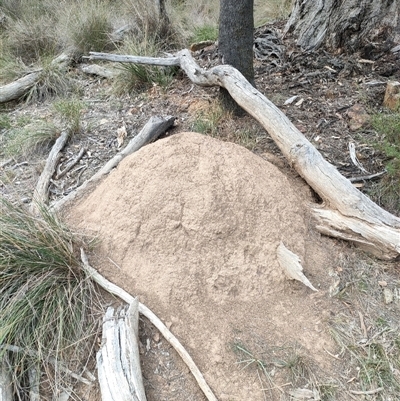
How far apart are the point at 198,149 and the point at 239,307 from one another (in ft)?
3.20

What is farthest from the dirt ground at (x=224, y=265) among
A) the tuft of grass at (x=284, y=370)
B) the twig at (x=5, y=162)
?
the twig at (x=5, y=162)

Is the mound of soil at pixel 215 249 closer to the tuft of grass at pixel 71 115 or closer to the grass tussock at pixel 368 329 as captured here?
the grass tussock at pixel 368 329

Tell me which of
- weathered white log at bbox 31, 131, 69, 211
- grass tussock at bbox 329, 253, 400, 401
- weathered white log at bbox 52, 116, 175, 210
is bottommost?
grass tussock at bbox 329, 253, 400, 401

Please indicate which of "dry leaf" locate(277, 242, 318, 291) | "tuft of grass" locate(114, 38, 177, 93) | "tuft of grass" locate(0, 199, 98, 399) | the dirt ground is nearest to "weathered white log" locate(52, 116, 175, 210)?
the dirt ground

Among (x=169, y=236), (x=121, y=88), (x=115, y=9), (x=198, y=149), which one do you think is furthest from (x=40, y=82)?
(x=169, y=236)

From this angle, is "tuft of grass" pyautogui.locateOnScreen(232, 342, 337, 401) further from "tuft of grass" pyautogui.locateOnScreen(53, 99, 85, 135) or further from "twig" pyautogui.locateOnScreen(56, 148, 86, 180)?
"tuft of grass" pyautogui.locateOnScreen(53, 99, 85, 135)

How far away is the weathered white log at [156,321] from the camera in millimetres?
1861

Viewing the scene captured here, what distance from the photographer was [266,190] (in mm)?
2500

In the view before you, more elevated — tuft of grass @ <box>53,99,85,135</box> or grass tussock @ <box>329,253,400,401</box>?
tuft of grass @ <box>53,99,85,135</box>

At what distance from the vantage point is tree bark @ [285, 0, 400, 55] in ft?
14.0

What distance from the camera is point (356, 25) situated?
4.29 metres

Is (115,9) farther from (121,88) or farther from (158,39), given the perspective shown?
(121,88)

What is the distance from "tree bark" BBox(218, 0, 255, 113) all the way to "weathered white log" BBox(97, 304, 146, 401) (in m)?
2.18

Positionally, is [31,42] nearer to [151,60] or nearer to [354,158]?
[151,60]
